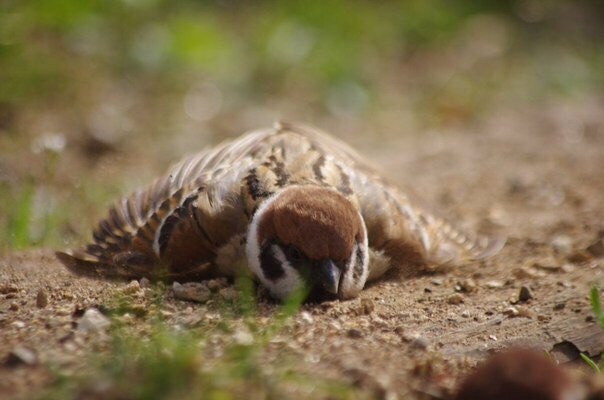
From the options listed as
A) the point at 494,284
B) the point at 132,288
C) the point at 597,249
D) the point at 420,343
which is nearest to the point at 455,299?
the point at 494,284

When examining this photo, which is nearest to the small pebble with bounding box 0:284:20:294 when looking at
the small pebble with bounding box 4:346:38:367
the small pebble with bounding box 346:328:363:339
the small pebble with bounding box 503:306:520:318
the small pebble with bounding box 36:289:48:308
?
the small pebble with bounding box 36:289:48:308

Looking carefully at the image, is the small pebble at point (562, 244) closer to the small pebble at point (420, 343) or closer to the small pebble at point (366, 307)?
the small pebble at point (366, 307)

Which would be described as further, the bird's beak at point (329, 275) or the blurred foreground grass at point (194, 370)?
the bird's beak at point (329, 275)

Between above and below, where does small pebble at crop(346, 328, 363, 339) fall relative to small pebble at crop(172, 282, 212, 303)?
below

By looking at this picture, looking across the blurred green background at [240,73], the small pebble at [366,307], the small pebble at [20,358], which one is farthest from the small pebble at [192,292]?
the blurred green background at [240,73]

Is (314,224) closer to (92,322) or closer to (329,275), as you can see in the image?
(329,275)

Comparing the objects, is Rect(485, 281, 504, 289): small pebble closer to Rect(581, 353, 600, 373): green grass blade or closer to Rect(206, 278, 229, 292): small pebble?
Rect(581, 353, 600, 373): green grass blade

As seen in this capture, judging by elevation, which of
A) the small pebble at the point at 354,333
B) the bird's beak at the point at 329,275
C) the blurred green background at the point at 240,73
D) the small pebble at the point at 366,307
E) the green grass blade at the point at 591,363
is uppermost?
the blurred green background at the point at 240,73
